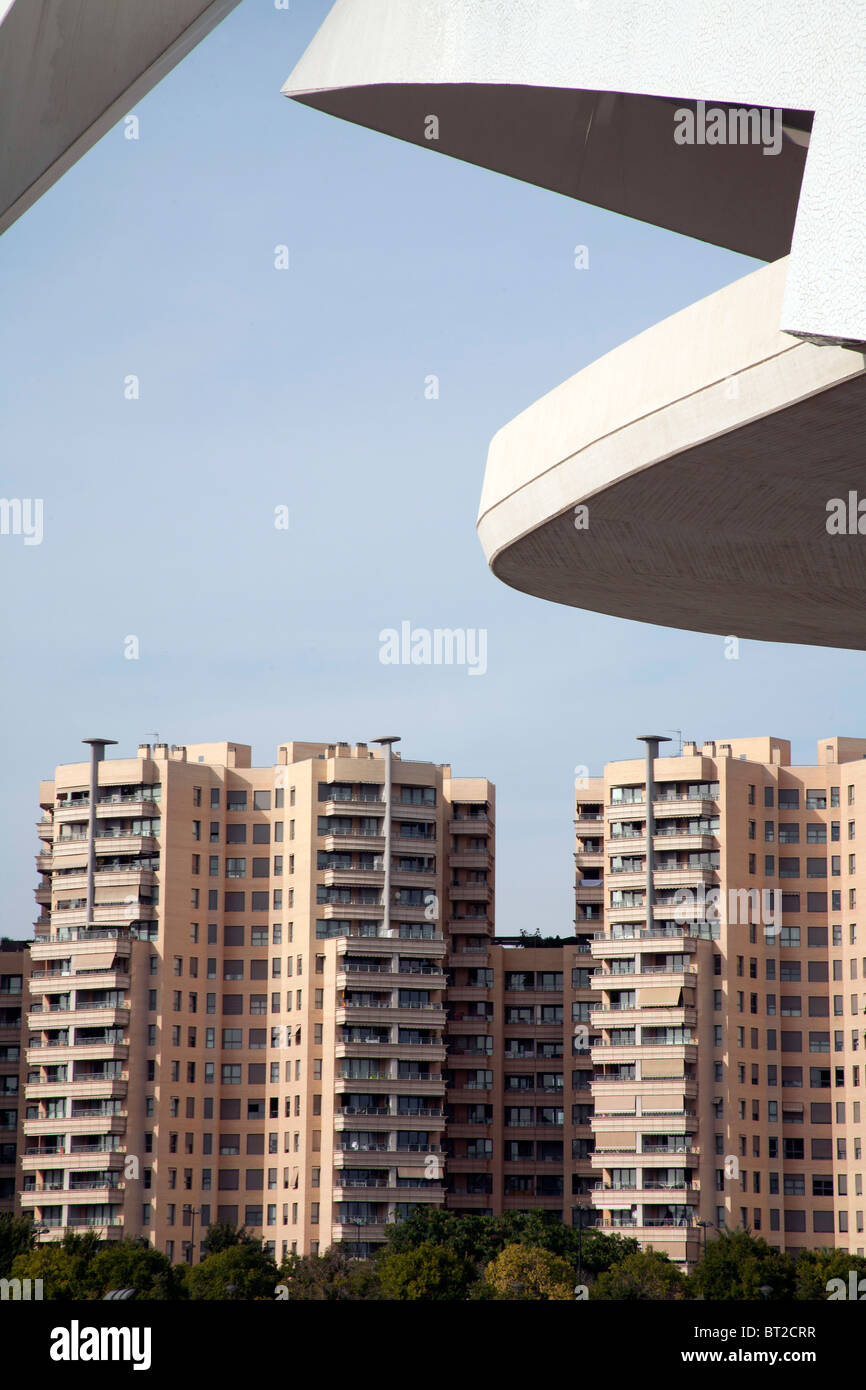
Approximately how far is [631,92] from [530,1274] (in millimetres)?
64889

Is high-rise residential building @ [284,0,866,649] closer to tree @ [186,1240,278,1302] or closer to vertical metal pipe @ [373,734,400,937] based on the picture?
tree @ [186,1240,278,1302]

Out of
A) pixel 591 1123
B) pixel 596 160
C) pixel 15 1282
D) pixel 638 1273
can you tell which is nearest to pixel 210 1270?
pixel 15 1282

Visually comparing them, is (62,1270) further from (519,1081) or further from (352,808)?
(519,1081)

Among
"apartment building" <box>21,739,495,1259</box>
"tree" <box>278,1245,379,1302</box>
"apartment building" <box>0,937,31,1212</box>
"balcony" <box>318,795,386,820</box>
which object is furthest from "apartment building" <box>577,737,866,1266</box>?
"apartment building" <box>0,937,31,1212</box>

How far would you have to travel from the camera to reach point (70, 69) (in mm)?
9562

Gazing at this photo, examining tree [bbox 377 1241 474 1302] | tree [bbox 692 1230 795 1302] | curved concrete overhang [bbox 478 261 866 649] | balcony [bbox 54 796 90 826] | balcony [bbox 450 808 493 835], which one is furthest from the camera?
balcony [bbox 450 808 493 835]

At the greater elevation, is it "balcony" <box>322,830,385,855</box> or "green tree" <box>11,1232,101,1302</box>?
"balcony" <box>322,830,385,855</box>

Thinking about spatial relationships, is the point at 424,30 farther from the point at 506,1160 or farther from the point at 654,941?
the point at 506,1160

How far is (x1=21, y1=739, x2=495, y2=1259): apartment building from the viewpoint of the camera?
85.4m

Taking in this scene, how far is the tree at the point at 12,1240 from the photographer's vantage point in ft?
226

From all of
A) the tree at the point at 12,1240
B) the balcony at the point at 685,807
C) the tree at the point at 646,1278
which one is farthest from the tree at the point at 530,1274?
the balcony at the point at 685,807

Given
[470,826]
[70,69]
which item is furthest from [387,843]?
[70,69]

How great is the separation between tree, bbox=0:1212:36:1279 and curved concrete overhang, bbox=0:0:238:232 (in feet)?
210
